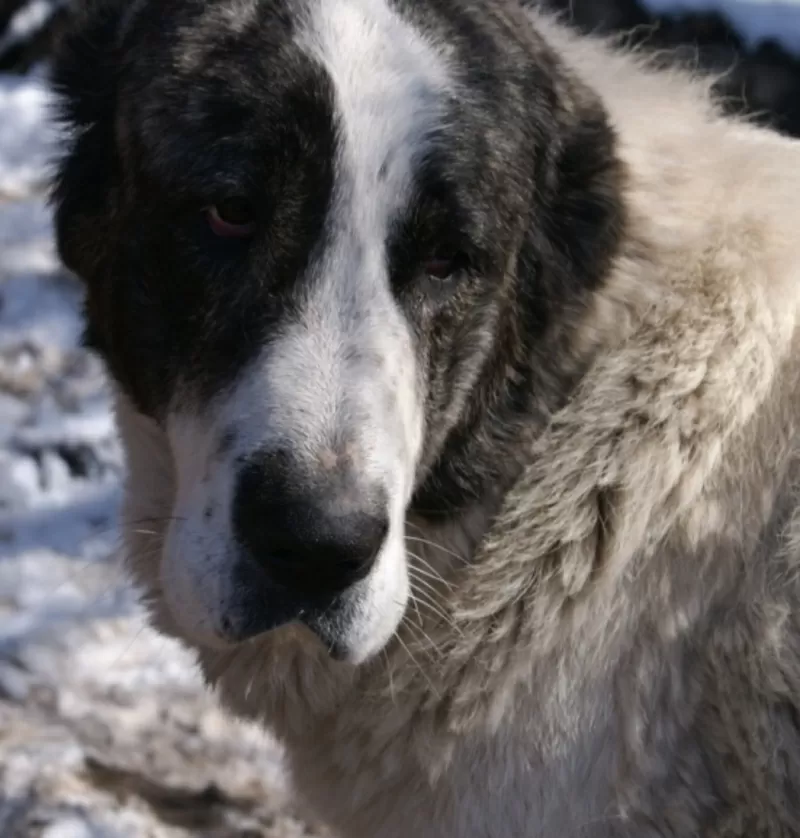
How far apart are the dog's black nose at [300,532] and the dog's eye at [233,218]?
1.31 feet

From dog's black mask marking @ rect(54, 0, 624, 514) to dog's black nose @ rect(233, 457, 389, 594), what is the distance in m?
0.24

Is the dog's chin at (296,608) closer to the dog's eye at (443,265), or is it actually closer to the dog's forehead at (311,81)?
the dog's eye at (443,265)

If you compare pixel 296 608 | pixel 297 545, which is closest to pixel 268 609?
pixel 296 608

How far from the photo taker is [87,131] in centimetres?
236

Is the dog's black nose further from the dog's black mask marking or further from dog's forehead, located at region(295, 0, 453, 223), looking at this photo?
dog's forehead, located at region(295, 0, 453, 223)

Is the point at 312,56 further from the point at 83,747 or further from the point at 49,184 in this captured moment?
the point at 83,747

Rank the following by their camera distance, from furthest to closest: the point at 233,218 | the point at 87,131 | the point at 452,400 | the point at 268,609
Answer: the point at 87,131 → the point at 452,400 → the point at 233,218 → the point at 268,609

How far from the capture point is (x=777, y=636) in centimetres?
206

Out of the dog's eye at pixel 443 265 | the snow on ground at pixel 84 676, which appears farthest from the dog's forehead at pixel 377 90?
the snow on ground at pixel 84 676

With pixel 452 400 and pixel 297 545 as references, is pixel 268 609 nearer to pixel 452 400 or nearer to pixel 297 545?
pixel 297 545

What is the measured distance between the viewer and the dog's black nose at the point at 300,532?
1.83 metres

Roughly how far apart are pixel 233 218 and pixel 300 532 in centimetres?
54

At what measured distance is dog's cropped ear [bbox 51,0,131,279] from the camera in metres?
2.30

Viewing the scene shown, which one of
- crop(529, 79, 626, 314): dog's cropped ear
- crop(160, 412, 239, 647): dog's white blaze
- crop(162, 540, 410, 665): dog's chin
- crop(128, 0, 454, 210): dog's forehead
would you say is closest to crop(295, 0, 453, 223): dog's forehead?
crop(128, 0, 454, 210): dog's forehead
